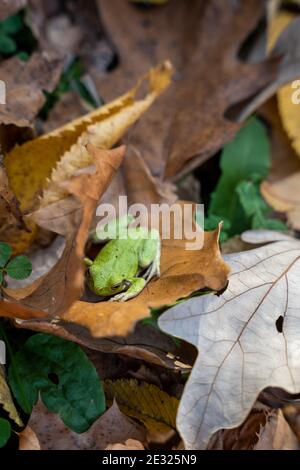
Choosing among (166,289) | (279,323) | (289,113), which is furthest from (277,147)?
(166,289)

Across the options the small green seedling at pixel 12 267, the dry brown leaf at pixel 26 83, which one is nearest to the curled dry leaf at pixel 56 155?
the dry brown leaf at pixel 26 83

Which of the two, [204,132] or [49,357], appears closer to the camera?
[49,357]

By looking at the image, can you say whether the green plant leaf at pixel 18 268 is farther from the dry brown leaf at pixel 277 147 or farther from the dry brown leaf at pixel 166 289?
the dry brown leaf at pixel 277 147

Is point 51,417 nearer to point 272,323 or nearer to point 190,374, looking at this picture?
point 190,374

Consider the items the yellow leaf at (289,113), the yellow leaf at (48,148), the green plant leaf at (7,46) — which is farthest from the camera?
the yellow leaf at (289,113)

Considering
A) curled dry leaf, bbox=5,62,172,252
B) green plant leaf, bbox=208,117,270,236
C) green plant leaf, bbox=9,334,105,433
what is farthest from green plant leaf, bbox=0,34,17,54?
green plant leaf, bbox=9,334,105,433

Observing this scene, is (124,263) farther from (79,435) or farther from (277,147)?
(277,147)

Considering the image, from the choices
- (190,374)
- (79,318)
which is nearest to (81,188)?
(79,318)
